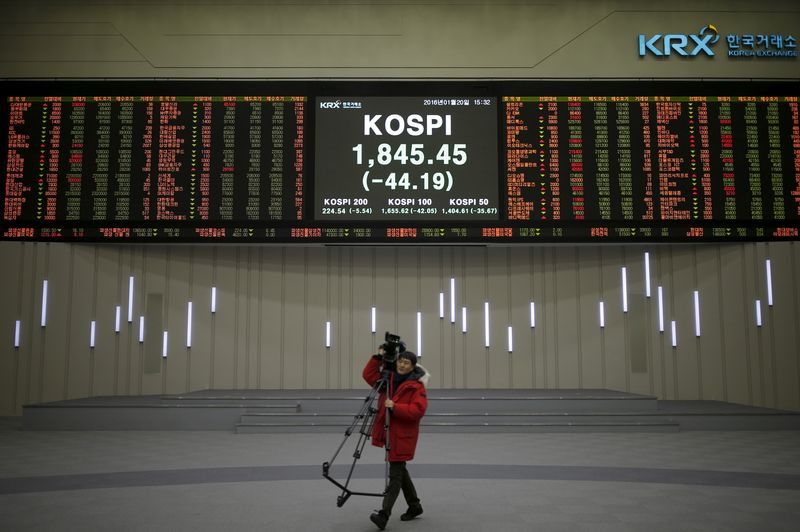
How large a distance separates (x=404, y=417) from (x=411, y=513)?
2.36 feet

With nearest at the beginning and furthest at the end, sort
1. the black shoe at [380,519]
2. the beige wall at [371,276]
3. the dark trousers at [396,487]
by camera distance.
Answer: the black shoe at [380,519] < the dark trousers at [396,487] < the beige wall at [371,276]

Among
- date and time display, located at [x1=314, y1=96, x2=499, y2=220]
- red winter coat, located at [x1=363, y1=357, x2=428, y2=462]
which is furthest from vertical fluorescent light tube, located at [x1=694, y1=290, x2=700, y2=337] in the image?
red winter coat, located at [x1=363, y1=357, x2=428, y2=462]

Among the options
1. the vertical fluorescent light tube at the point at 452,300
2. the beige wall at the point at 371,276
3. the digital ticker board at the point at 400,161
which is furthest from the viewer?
the vertical fluorescent light tube at the point at 452,300

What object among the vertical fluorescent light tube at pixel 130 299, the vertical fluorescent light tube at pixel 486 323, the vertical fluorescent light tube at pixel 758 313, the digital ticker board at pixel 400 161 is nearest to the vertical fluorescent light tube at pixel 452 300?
the vertical fluorescent light tube at pixel 486 323

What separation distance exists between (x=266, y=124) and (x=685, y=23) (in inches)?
284

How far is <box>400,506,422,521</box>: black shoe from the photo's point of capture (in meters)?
4.61

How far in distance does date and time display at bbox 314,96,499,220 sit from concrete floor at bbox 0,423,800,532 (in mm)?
3378

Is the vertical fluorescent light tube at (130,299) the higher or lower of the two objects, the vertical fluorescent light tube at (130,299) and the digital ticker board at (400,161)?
the lower

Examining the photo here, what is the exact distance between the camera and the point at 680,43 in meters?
10.9

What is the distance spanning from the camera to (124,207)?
9.70 metres

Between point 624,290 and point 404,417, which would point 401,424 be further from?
point 624,290

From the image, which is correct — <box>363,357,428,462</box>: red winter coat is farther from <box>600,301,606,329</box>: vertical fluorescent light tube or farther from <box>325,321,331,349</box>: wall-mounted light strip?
<box>600,301,606,329</box>: vertical fluorescent light tube

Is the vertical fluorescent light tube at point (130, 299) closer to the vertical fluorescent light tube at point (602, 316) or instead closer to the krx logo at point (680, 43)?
the vertical fluorescent light tube at point (602, 316)

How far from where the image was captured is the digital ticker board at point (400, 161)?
9711 mm
